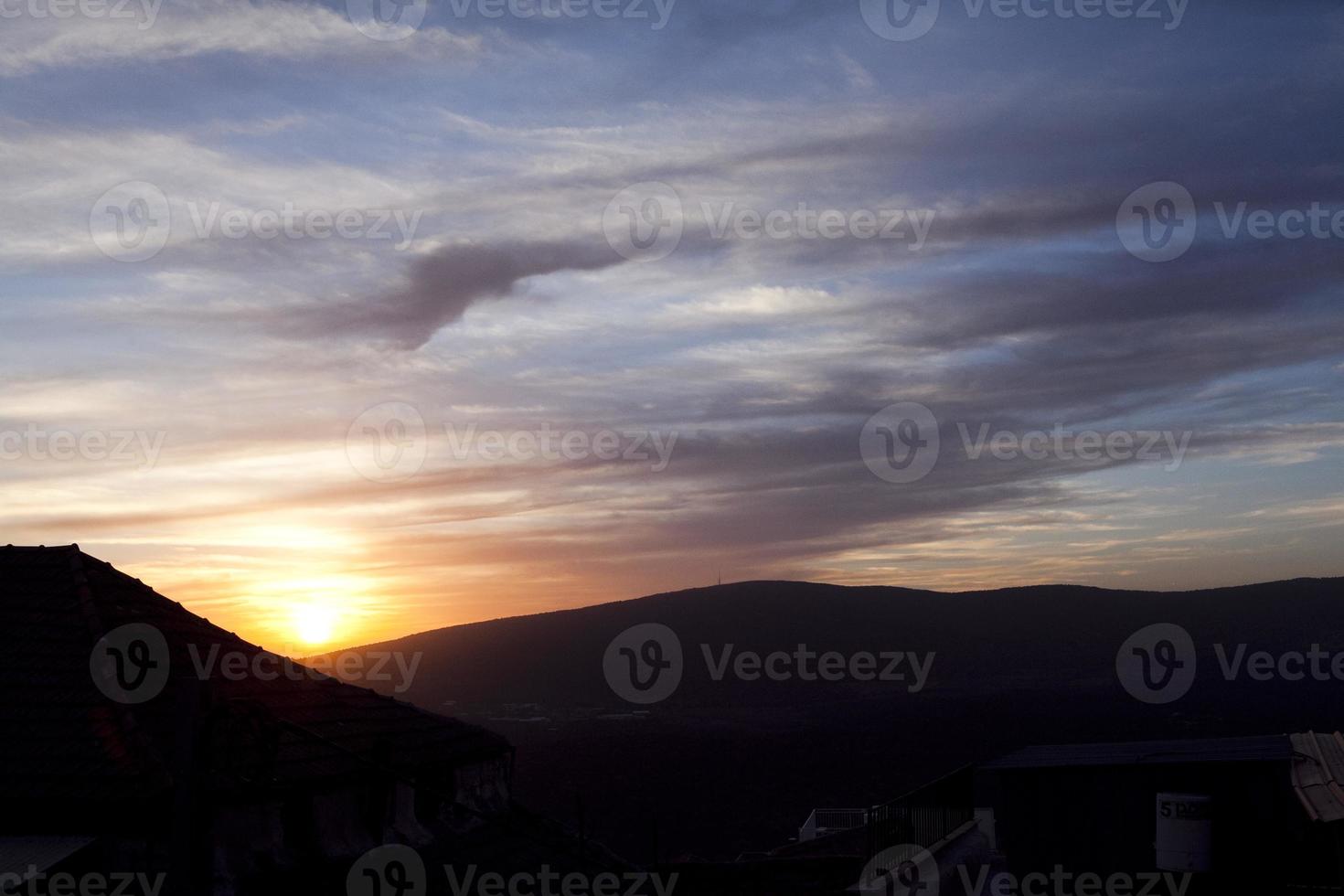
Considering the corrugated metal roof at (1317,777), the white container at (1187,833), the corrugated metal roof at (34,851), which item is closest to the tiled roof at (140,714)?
the corrugated metal roof at (34,851)

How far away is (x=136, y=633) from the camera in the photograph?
1455 centimetres

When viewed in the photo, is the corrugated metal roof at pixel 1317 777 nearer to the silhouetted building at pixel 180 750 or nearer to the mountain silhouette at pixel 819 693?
the silhouetted building at pixel 180 750

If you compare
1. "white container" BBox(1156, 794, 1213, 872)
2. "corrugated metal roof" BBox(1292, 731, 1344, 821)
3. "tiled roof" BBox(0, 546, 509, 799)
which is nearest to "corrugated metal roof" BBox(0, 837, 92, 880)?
"tiled roof" BBox(0, 546, 509, 799)

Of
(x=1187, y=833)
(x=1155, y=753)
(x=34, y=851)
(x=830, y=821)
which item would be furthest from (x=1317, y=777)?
(x=34, y=851)

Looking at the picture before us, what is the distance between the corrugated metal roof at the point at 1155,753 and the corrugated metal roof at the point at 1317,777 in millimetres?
396

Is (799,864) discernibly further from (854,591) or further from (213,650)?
(854,591)

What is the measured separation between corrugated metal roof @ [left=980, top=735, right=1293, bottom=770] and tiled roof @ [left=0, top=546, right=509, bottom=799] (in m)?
12.1

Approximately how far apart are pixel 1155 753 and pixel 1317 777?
2.92 meters

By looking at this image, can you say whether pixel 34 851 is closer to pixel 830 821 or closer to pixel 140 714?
pixel 140 714

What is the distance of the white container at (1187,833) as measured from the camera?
19.3 metres

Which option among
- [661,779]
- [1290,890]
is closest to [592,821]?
[661,779]

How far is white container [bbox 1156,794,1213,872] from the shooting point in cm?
1934

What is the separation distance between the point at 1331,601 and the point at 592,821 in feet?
417

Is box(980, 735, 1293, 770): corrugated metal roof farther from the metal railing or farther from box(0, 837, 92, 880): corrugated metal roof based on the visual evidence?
box(0, 837, 92, 880): corrugated metal roof
